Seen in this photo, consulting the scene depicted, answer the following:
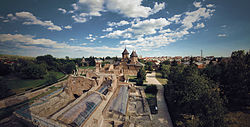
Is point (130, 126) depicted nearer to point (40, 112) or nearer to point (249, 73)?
point (40, 112)

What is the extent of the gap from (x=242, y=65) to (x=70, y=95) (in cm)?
2908

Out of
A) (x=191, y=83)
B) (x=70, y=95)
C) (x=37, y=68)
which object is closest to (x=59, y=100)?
(x=70, y=95)

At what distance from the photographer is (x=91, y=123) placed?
9352mm

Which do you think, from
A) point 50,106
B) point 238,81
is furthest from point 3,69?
point 238,81

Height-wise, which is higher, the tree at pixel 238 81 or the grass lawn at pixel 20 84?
the tree at pixel 238 81

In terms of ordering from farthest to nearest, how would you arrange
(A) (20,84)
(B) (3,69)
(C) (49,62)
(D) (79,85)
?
(C) (49,62) < (B) (3,69) < (A) (20,84) < (D) (79,85)

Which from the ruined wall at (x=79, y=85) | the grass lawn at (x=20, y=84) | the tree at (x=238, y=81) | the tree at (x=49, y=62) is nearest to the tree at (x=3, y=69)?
the grass lawn at (x=20, y=84)

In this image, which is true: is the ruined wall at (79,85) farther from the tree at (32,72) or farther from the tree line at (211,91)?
the tree at (32,72)

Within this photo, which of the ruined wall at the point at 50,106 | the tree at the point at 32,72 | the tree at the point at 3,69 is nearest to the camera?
the ruined wall at the point at 50,106

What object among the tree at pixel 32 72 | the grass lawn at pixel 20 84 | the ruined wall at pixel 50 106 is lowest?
the grass lawn at pixel 20 84

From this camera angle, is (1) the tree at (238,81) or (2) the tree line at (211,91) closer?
(2) the tree line at (211,91)

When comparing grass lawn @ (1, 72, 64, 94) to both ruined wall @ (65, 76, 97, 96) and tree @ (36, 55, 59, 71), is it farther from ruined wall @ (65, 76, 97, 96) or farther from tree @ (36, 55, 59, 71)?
tree @ (36, 55, 59, 71)

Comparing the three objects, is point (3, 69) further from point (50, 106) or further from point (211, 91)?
point (211, 91)

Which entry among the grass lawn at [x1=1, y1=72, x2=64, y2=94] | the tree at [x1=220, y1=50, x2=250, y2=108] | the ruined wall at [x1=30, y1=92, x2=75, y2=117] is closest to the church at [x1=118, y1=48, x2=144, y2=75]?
the ruined wall at [x1=30, y1=92, x2=75, y2=117]
